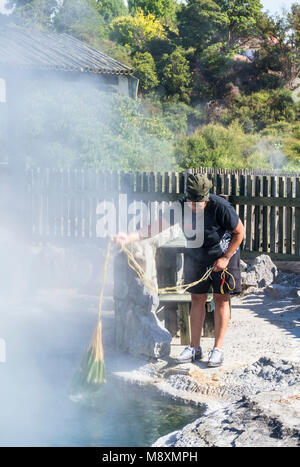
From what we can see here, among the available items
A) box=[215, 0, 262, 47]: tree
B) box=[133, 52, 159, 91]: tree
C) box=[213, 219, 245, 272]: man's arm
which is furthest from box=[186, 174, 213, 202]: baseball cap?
box=[215, 0, 262, 47]: tree

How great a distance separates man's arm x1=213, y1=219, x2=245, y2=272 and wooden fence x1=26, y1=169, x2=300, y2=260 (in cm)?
443

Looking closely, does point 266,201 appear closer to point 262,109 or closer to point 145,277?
point 145,277

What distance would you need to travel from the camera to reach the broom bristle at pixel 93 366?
185 inches

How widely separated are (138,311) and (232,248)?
1.09m

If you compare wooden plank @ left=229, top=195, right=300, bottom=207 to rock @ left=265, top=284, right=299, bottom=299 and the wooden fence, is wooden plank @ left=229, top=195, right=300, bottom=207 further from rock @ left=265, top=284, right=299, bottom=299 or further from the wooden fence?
rock @ left=265, top=284, right=299, bottom=299

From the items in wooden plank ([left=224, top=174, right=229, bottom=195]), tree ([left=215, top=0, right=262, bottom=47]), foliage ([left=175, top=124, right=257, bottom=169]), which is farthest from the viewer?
tree ([left=215, top=0, right=262, bottom=47])

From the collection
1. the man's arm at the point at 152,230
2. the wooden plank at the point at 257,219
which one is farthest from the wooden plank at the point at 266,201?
the man's arm at the point at 152,230

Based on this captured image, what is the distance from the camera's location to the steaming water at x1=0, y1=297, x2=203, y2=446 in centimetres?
429

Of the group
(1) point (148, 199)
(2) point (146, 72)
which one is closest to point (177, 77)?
(2) point (146, 72)

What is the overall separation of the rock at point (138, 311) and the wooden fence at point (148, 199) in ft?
13.7

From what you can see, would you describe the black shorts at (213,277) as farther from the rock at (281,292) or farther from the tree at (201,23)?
the tree at (201,23)

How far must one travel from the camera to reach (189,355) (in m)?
5.68

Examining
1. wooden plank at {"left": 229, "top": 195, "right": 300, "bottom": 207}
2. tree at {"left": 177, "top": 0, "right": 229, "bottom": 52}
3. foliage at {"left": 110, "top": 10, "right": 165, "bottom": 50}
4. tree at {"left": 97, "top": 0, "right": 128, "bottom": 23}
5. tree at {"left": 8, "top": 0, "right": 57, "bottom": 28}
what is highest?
tree at {"left": 97, "top": 0, "right": 128, "bottom": 23}
